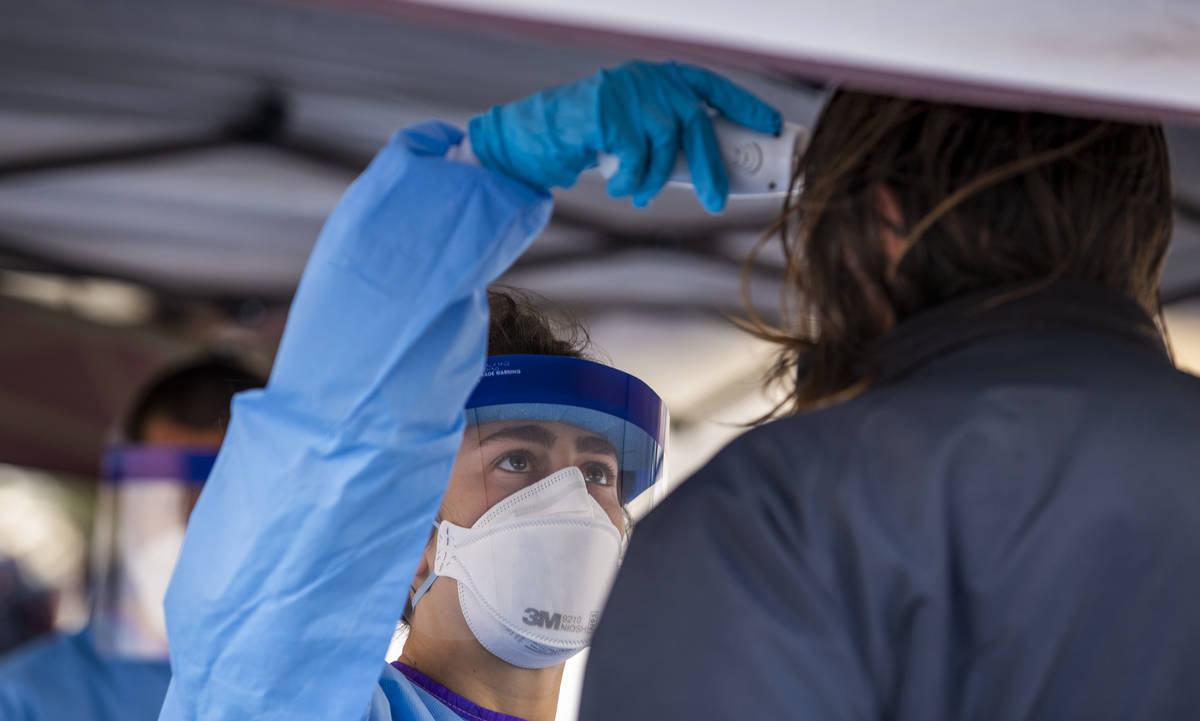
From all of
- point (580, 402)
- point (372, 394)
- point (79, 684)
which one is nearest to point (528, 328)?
point (580, 402)

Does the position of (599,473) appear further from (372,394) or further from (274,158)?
(274,158)

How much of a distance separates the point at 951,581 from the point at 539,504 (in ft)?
2.26

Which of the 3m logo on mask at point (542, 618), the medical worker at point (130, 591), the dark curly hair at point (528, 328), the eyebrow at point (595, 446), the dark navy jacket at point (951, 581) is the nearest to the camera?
the dark navy jacket at point (951, 581)

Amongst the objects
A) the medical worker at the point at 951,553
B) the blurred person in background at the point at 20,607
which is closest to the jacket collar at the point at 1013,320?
the medical worker at the point at 951,553

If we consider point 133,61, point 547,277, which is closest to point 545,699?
point 133,61

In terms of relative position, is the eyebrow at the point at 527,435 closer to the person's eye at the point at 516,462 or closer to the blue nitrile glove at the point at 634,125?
the person's eye at the point at 516,462

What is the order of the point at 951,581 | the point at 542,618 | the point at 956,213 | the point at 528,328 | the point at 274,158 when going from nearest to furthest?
the point at 951,581 → the point at 956,213 → the point at 542,618 → the point at 528,328 → the point at 274,158

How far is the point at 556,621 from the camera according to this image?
1.35 m

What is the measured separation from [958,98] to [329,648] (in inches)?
30.2

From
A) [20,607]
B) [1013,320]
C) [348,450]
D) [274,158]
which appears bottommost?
[20,607]

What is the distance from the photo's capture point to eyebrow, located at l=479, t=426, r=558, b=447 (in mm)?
1422

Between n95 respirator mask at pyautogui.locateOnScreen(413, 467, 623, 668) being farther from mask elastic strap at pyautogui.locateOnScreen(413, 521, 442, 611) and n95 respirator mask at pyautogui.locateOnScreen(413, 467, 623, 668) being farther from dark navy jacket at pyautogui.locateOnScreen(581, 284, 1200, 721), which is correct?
dark navy jacket at pyautogui.locateOnScreen(581, 284, 1200, 721)

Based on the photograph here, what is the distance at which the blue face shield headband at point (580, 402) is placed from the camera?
143 cm

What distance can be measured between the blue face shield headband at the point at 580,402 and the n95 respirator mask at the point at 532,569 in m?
0.10
